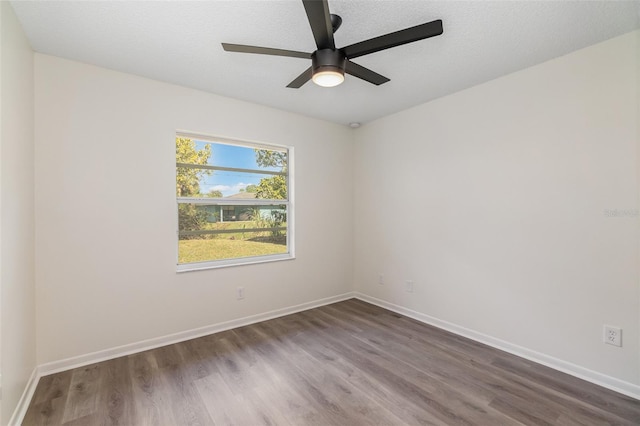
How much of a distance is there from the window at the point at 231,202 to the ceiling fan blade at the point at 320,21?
1.93m

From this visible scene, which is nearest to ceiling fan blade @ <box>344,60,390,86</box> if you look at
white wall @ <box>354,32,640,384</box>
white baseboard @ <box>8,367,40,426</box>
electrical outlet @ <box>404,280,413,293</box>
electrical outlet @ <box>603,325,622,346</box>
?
white wall @ <box>354,32,640,384</box>

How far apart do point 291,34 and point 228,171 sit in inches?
68.3

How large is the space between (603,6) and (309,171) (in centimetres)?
288

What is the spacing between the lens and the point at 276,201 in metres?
3.60

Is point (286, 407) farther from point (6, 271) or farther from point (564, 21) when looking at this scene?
point (564, 21)

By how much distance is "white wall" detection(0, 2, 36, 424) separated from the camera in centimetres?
159

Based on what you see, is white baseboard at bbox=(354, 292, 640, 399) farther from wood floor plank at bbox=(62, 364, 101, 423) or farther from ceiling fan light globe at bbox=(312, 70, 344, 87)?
wood floor plank at bbox=(62, 364, 101, 423)

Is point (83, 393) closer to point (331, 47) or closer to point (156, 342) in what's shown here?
point (156, 342)

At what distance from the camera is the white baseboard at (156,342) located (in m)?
2.29

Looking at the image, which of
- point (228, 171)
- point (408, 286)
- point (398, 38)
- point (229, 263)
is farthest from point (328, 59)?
point (408, 286)

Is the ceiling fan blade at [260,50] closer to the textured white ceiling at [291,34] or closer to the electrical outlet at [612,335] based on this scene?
the textured white ceiling at [291,34]

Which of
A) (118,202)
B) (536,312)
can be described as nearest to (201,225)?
(118,202)

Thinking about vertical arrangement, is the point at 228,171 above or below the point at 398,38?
below

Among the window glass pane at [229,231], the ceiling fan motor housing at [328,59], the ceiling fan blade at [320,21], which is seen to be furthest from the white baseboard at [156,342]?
Answer: the ceiling fan blade at [320,21]
